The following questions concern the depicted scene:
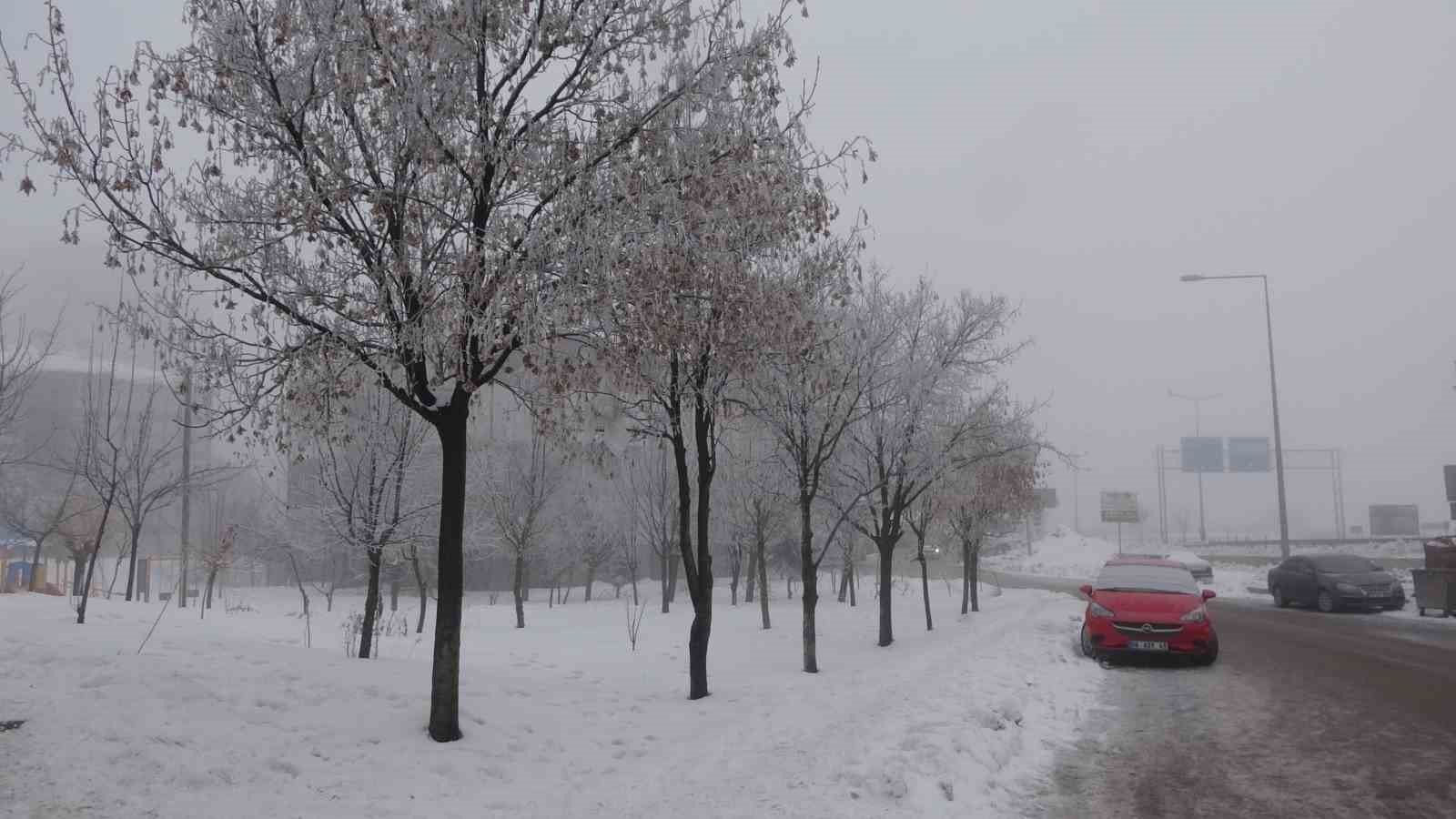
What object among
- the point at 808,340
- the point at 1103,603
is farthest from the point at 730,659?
the point at 808,340

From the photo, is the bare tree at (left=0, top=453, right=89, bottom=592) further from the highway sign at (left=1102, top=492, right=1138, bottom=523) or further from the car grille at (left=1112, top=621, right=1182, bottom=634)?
the highway sign at (left=1102, top=492, right=1138, bottom=523)

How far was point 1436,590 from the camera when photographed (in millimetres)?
21234

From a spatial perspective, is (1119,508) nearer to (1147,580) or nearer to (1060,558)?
(1060,558)

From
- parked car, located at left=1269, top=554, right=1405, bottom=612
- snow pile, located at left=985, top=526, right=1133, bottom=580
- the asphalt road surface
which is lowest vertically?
snow pile, located at left=985, top=526, right=1133, bottom=580

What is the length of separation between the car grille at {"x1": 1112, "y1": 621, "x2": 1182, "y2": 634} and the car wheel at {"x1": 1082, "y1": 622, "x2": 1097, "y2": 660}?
1.84 ft

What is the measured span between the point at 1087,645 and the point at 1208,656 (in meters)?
1.71

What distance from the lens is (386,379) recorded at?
314 inches

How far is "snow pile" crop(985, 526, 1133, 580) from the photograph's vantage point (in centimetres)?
6606

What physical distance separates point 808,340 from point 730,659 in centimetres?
1089

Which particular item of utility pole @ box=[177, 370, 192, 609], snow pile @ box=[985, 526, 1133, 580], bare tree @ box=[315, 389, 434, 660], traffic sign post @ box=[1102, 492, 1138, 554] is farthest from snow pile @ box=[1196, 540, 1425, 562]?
utility pole @ box=[177, 370, 192, 609]

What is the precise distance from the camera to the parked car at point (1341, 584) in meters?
23.3

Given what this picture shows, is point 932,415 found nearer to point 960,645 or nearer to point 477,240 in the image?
point 960,645

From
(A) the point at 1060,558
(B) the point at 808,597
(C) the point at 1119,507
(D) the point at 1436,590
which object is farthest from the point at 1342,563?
(C) the point at 1119,507

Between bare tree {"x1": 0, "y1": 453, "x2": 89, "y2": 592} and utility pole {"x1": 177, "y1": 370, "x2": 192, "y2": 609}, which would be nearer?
utility pole {"x1": 177, "y1": 370, "x2": 192, "y2": 609}
